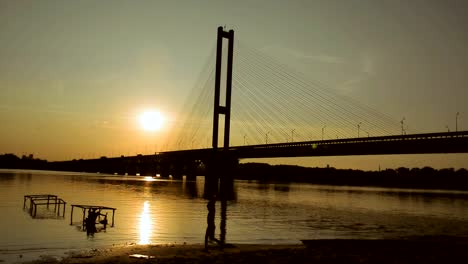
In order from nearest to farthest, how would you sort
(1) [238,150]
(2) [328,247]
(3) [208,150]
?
(2) [328,247], (1) [238,150], (3) [208,150]

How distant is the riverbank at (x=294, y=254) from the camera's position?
17.4 m

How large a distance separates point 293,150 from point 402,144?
75.5 ft

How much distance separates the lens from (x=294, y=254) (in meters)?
18.8

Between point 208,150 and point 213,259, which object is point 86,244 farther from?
point 208,150

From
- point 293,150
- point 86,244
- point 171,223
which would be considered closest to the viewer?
point 86,244

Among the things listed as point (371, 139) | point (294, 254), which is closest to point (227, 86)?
point (371, 139)

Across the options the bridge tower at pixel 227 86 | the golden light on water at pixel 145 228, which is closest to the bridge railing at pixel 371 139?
the bridge tower at pixel 227 86

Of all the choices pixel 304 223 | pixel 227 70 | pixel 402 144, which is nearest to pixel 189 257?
pixel 304 223

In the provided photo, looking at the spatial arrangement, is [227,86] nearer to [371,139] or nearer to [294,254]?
[371,139]

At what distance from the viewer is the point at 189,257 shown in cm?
1786

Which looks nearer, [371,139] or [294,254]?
[294,254]

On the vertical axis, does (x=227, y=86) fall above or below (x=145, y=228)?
above

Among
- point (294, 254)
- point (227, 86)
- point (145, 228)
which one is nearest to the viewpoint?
point (294, 254)

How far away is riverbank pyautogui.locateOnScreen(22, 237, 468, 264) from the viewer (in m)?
17.4
